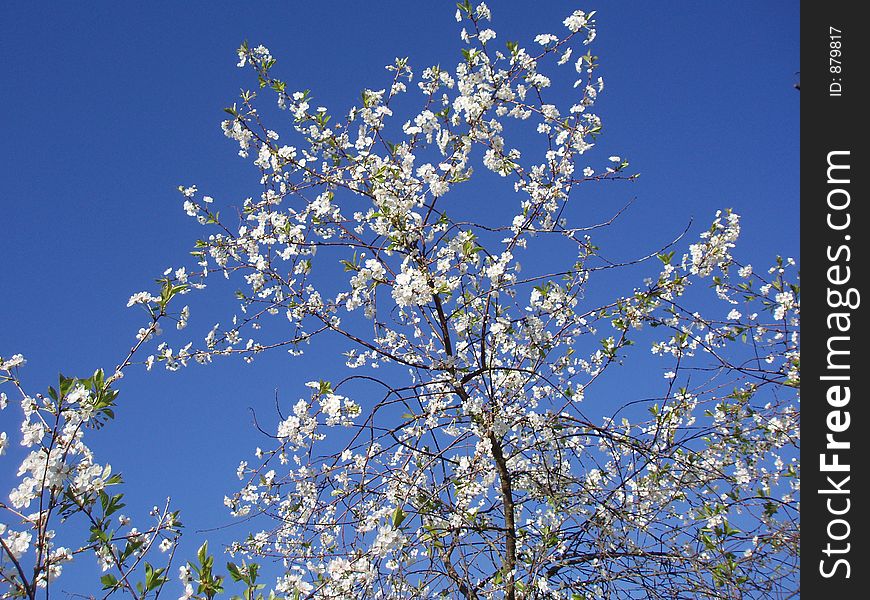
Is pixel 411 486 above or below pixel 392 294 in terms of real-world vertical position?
below

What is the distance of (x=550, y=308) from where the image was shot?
14.3 ft

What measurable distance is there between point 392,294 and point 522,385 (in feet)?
3.32

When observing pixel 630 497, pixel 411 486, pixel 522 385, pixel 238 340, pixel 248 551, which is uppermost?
pixel 238 340
